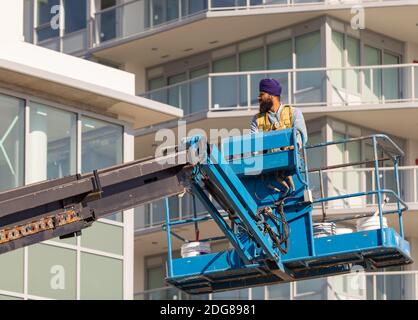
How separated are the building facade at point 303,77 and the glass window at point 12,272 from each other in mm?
15518

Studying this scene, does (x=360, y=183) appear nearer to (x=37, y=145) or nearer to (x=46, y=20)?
(x=46, y=20)

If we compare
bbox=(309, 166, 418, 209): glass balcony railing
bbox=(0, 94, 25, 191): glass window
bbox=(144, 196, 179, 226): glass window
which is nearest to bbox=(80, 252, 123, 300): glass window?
bbox=(0, 94, 25, 191): glass window

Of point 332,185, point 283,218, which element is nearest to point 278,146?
point 283,218

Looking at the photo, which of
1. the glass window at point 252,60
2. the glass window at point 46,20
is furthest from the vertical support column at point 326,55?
the glass window at point 46,20

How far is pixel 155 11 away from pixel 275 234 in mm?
32464

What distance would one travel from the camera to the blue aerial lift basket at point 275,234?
948 inches

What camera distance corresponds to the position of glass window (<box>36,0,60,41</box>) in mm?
58688

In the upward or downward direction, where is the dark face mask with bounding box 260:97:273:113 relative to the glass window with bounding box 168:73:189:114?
downward

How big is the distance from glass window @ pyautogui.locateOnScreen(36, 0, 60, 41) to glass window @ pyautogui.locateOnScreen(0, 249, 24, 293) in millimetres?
21474

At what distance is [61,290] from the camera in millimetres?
39031

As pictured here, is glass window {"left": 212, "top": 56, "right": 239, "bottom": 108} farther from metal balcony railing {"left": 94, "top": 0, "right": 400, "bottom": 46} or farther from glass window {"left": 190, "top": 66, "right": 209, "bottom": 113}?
metal balcony railing {"left": 94, "top": 0, "right": 400, "bottom": 46}

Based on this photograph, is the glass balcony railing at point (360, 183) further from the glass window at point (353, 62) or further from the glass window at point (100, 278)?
the glass window at point (100, 278)

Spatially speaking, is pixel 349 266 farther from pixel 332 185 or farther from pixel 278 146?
pixel 332 185
